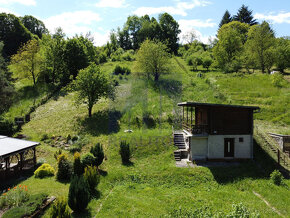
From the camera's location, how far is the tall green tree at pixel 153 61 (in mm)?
41594

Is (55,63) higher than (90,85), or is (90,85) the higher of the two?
(55,63)

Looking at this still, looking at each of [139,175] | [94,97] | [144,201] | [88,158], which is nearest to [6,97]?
[94,97]

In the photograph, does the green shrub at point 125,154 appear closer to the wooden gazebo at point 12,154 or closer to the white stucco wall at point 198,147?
the white stucco wall at point 198,147

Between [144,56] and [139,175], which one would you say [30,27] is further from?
[139,175]

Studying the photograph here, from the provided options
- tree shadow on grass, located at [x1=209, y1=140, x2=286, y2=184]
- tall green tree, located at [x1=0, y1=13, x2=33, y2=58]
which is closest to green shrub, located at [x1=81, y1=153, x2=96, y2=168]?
tree shadow on grass, located at [x1=209, y1=140, x2=286, y2=184]

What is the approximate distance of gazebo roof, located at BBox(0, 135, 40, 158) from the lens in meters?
15.8

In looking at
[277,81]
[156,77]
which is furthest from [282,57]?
[156,77]

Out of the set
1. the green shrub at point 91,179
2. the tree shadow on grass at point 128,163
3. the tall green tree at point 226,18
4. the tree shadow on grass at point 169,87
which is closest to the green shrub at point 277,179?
the tree shadow on grass at point 128,163

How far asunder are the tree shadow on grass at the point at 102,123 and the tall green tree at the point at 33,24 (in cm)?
7234

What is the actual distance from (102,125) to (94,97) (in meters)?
4.56

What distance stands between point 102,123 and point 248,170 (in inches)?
734

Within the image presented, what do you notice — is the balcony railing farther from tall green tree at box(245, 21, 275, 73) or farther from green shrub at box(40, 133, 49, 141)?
tall green tree at box(245, 21, 275, 73)

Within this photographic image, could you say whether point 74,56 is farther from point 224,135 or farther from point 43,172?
point 224,135

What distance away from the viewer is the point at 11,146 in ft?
57.2
